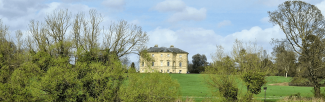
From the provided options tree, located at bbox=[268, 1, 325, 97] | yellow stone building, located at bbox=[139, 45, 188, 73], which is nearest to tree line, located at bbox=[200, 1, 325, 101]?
tree, located at bbox=[268, 1, 325, 97]

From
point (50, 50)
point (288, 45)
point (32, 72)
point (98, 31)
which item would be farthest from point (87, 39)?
point (288, 45)

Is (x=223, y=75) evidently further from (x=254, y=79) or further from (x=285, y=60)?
(x=285, y=60)

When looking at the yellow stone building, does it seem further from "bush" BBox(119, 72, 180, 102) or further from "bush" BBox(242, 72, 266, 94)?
"bush" BBox(119, 72, 180, 102)

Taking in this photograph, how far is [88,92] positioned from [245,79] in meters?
12.5

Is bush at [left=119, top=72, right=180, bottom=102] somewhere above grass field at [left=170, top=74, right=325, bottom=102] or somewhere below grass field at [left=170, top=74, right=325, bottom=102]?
above

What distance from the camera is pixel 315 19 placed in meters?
27.5

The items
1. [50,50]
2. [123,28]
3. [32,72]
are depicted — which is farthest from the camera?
[123,28]

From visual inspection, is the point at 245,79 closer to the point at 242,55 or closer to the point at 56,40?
the point at 242,55

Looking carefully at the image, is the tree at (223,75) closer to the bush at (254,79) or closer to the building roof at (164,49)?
the bush at (254,79)

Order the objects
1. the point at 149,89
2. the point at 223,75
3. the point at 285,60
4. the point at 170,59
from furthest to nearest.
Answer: the point at 170,59, the point at 285,60, the point at 223,75, the point at 149,89

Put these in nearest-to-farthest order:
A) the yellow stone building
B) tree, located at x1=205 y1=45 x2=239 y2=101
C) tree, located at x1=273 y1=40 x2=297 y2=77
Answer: tree, located at x1=205 y1=45 x2=239 y2=101 → tree, located at x1=273 y1=40 x2=297 y2=77 → the yellow stone building

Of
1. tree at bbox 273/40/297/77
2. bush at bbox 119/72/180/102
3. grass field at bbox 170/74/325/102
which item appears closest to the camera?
bush at bbox 119/72/180/102

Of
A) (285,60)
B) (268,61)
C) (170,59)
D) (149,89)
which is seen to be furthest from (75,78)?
(170,59)

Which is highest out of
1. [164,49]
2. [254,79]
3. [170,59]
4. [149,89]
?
[164,49]
